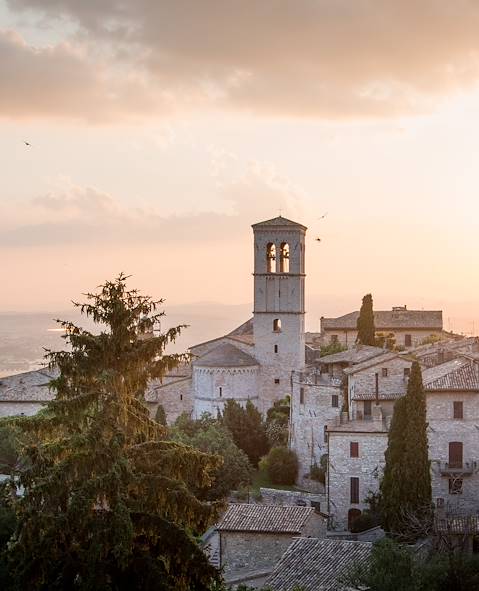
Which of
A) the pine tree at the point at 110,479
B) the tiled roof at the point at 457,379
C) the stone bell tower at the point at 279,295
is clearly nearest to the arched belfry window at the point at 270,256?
the stone bell tower at the point at 279,295

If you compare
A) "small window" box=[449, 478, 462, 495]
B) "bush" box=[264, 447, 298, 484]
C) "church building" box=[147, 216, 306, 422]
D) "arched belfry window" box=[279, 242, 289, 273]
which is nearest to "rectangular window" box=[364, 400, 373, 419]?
"small window" box=[449, 478, 462, 495]

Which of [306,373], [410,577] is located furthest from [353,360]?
[410,577]

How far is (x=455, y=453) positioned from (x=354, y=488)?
4.23 meters

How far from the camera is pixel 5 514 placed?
2252cm

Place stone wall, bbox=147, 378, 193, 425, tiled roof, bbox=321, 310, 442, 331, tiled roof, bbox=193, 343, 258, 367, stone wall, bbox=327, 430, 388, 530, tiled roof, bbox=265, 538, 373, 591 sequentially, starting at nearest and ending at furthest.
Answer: tiled roof, bbox=265, 538, 373, 591 < stone wall, bbox=327, 430, 388, 530 < tiled roof, bbox=193, 343, 258, 367 < stone wall, bbox=147, 378, 193, 425 < tiled roof, bbox=321, 310, 442, 331

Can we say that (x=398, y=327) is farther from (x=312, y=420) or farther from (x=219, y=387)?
(x=312, y=420)

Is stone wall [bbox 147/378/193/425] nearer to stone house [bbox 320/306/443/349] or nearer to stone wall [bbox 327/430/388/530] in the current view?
stone wall [bbox 327/430/388/530]

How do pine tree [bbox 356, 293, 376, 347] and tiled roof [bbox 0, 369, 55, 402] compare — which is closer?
tiled roof [bbox 0, 369, 55, 402]

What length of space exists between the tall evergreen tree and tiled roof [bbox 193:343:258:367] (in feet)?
62.9

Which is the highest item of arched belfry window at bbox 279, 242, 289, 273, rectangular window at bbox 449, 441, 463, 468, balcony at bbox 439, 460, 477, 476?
arched belfry window at bbox 279, 242, 289, 273

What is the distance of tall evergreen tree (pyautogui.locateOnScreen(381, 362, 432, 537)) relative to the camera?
32.0m

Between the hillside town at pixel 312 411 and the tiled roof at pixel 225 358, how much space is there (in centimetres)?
8

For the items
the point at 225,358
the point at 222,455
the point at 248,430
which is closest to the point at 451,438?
the point at 222,455

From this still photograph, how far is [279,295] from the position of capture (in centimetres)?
5506
